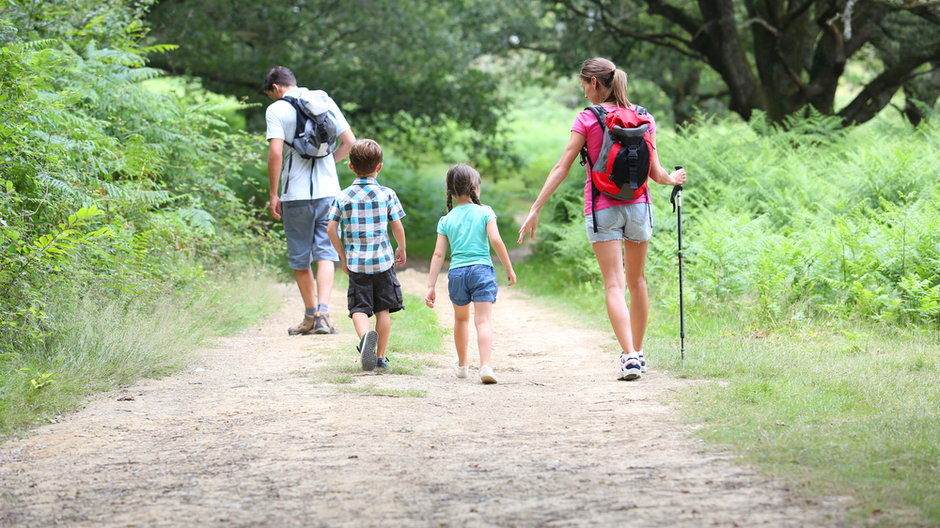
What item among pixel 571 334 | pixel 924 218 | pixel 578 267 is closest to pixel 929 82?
pixel 578 267

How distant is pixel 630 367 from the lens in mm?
6484

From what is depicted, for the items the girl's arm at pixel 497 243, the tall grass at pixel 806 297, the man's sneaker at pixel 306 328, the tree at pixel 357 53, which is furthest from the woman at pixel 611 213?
the tree at pixel 357 53

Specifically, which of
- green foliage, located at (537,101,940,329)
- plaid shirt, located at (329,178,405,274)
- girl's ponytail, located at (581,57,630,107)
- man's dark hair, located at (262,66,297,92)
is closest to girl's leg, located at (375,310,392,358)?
plaid shirt, located at (329,178,405,274)

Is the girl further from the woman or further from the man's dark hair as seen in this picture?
the man's dark hair

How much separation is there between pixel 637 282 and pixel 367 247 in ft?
6.21

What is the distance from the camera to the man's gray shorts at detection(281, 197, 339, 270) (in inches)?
344

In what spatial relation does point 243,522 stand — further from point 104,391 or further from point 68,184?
point 68,184

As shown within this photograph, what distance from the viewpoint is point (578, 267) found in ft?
42.4

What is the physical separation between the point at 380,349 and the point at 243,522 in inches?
131

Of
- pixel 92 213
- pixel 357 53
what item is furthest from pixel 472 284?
pixel 357 53

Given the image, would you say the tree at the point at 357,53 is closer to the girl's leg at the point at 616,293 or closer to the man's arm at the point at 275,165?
the man's arm at the point at 275,165

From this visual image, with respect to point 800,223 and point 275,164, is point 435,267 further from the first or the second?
point 800,223

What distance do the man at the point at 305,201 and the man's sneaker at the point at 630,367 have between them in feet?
10.2

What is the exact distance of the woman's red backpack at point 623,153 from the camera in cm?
620
